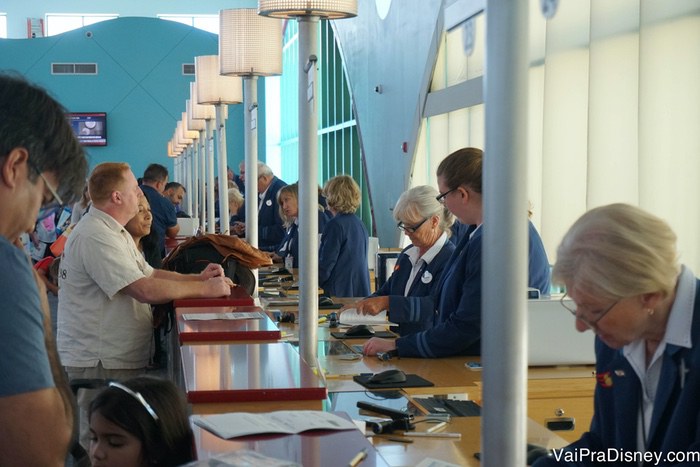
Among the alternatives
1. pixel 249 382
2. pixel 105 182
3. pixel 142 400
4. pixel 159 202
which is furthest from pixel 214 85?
pixel 142 400

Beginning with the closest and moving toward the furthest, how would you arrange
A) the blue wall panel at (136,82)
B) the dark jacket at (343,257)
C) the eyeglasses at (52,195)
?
A: 1. the eyeglasses at (52,195)
2. the dark jacket at (343,257)
3. the blue wall panel at (136,82)

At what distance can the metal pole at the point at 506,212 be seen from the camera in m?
1.38

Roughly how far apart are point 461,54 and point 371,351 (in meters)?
5.47

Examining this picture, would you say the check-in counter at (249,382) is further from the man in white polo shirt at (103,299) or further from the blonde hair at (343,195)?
the blonde hair at (343,195)

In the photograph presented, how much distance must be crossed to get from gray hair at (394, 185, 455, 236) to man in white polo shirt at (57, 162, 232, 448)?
112 cm

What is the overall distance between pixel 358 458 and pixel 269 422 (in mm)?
342

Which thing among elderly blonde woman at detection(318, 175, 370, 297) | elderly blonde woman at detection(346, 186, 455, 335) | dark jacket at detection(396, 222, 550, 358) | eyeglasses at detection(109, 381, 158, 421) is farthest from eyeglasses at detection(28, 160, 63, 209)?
elderly blonde woman at detection(318, 175, 370, 297)

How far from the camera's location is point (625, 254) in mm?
2004

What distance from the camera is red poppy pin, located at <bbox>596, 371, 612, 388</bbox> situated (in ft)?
7.37

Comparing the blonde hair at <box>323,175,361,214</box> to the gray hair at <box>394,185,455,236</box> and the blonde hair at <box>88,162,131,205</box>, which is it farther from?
the blonde hair at <box>88,162,131,205</box>

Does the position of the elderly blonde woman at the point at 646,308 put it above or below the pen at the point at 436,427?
above

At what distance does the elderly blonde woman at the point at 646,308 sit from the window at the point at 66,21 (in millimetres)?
26440

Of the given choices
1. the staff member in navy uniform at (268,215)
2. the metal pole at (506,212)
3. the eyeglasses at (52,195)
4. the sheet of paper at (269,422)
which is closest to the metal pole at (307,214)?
the sheet of paper at (269,422)

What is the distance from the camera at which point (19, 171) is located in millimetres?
1657
